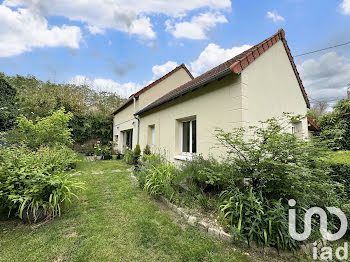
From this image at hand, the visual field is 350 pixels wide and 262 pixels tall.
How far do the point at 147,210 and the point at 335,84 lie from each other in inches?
1035

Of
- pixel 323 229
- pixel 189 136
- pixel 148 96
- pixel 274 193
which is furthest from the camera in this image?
pixel 148 96

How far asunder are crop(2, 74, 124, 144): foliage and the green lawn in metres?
13.6

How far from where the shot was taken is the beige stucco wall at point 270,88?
14.9 ft

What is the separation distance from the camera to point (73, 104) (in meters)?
15.5

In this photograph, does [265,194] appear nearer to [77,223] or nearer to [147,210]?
[147,210]

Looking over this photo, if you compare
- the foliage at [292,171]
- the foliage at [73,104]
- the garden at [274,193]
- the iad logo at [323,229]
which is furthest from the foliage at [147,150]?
the foliage at [73,104]

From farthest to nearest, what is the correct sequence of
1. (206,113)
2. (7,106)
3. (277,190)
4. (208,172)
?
(7,106), (206,113), (208,172), (277,190)

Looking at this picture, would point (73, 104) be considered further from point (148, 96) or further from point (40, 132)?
point (148, 96)

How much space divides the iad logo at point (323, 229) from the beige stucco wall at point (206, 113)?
7.66ft

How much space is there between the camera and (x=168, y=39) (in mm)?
10016

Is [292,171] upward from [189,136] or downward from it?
downward

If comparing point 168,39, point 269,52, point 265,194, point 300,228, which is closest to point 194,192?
point 265,194

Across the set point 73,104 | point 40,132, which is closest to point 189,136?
point 40,132

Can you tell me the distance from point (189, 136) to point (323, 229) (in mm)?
4768
